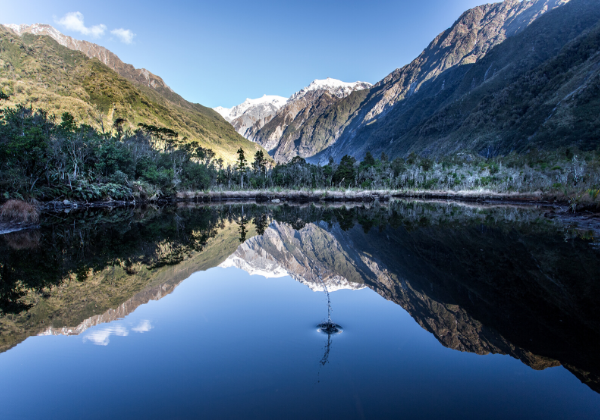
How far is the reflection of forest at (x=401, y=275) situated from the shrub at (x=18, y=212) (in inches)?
146

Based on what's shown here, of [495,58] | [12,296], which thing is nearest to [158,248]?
[12,296]

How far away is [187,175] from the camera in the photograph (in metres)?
55.7

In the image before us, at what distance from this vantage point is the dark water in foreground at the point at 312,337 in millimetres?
3367

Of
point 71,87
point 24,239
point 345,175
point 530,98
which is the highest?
point 71,87

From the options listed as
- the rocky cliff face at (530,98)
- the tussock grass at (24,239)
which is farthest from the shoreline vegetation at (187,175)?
the rocky cliff face at (530,98)

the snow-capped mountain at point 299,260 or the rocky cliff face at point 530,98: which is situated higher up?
the rocky cliff face at point 530,98

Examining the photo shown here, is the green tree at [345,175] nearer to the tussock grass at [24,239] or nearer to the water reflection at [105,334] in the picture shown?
the tussock grass at [24,239]

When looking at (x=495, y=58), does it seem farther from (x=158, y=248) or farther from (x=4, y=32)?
(x=4, y=32)

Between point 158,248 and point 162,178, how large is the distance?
37.2 meters

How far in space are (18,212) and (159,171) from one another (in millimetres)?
29718

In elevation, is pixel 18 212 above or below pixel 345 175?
below

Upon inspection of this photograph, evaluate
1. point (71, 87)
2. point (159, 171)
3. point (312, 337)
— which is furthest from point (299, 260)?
point (71, 87)

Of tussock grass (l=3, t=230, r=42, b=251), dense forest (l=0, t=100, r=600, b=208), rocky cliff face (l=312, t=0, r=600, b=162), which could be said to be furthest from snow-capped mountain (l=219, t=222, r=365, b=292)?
rocky cliff face (l=312, t=0, r=600, b=162)

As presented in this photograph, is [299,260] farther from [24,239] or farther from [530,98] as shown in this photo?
[530,98]
